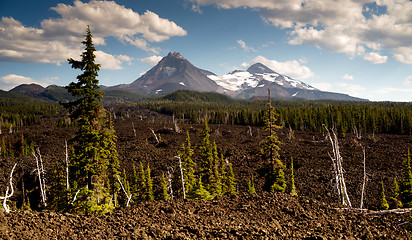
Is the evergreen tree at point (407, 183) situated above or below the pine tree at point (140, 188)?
above

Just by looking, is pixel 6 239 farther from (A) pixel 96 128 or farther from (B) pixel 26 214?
(A) pixel 96 128

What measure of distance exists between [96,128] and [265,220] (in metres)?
13.2

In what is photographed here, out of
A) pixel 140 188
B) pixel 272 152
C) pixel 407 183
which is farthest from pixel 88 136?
pixel 407 183

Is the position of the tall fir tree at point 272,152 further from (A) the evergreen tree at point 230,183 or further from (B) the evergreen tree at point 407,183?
(B) the evergreen tree at point 407,183

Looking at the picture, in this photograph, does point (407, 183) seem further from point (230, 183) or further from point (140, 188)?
point (140, 188)

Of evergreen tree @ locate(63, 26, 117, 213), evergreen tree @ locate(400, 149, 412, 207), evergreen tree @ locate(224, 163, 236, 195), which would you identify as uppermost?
evergreen tree @ locate(63, 26, 117, 213)

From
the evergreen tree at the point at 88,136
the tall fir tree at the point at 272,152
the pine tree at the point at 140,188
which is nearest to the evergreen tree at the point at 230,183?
the tall fir tree at the point at 272,152

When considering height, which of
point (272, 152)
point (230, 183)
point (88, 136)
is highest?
point (88, 136)

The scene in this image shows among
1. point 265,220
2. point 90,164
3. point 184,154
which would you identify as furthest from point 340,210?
point 184,154

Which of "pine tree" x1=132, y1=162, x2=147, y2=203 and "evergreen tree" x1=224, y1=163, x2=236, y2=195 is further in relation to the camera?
"evergreen tree" x1=224, y1=163, x2=236, y2=195

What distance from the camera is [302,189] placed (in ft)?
125

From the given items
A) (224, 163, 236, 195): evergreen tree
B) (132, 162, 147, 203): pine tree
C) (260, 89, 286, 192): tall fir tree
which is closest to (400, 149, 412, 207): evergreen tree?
(260, 89, 286, 192): tall fir tree

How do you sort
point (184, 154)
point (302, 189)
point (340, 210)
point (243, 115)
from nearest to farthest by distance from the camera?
point (340, 210), point (184, 154), point (302, 189), point (243, 115)

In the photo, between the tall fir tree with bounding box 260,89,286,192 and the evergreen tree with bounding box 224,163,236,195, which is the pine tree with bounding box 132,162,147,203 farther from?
the tall fir tree with bounding box 260,89,286,192
